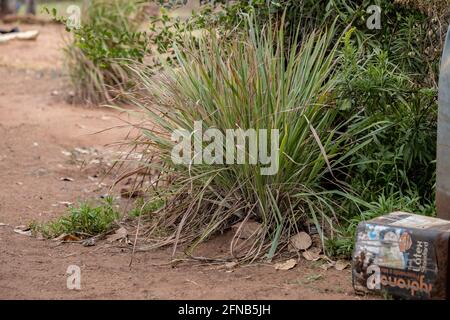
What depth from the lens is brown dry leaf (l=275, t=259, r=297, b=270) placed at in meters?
4.54

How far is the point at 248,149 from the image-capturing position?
16.0 ft

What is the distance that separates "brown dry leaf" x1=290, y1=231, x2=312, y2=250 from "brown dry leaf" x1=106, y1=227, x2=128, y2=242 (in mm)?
1122

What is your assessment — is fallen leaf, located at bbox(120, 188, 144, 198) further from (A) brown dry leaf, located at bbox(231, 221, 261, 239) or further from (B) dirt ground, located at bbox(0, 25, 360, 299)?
(A) brown dry leaf, located at bbox(231, 221, 261, 239)

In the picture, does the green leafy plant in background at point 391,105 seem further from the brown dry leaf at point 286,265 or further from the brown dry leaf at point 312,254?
the brown dry leaf at point 286,265

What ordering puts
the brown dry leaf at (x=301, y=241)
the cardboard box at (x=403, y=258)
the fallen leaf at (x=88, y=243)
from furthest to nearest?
the fallen leaf at (x=88, y=243) → the brown dry leaf at (x=301, y=241) → the cardboard box at (x=403, y=258)

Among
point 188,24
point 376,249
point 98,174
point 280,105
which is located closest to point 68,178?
point 98,174

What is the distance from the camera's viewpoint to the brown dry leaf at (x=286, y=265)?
4543mm

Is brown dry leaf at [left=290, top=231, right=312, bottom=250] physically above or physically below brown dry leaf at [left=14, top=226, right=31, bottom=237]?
above

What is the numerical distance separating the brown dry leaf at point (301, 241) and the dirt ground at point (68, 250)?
16cm

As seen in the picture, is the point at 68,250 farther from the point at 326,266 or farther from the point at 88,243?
the point at 326,266

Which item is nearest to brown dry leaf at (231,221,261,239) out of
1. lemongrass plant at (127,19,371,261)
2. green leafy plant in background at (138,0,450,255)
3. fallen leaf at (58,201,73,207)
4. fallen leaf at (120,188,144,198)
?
lemongrass plant at (127,19,371,261)

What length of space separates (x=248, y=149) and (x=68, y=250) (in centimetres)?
129

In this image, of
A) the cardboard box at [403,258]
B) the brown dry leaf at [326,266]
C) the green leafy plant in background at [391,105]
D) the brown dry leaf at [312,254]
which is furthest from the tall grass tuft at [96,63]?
the cardboard box at [403,258]

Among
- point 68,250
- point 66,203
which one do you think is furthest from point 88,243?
point 66,203
